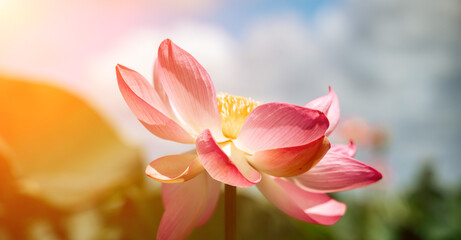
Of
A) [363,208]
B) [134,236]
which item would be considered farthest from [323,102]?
[363,208]

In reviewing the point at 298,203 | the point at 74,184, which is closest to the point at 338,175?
the point at 298,203

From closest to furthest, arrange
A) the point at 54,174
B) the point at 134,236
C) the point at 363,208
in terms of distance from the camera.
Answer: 1. the point at 134,236
2. the point at 54,174
3. the point at 363,208

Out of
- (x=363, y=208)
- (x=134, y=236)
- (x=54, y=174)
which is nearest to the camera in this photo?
(x=134, y=236)

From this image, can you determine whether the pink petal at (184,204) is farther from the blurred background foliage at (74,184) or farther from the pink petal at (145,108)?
the blurred background foliage at (74,184)

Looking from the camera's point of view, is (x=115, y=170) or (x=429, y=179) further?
(x=429, y=179)

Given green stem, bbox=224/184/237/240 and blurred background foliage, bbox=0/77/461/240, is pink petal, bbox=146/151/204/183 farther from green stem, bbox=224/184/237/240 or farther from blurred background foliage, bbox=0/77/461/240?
blurred background foliage, bbox=0/77/461/240

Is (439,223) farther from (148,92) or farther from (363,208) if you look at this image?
(148,92)
